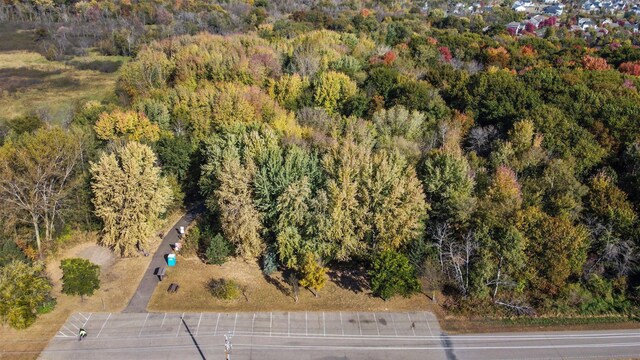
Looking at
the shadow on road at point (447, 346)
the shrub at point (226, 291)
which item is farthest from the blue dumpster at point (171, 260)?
the shadow on road at point (447, 346)

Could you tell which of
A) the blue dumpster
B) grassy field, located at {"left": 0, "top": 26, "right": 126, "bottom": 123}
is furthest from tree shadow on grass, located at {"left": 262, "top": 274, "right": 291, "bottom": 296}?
grassy field, located at {"left": 0, "top": 26, "right": 126, "bottom": 123}

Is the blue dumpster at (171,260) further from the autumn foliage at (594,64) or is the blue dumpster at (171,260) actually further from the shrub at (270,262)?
the autumn foliage at (594,64)

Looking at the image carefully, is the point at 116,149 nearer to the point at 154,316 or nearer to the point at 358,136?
the point at 154,316

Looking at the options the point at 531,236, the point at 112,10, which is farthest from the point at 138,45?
the point at 531,236

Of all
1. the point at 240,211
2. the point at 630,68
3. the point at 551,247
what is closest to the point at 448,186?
the point at 551,247

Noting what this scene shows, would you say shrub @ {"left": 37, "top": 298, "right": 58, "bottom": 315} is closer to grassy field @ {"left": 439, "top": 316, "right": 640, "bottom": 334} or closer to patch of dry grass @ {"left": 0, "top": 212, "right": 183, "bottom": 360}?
patch of dry grass @ {"left": 0, "top": 212, "right": 183, "bottom": 360}

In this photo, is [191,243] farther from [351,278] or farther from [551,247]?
[551,247]
